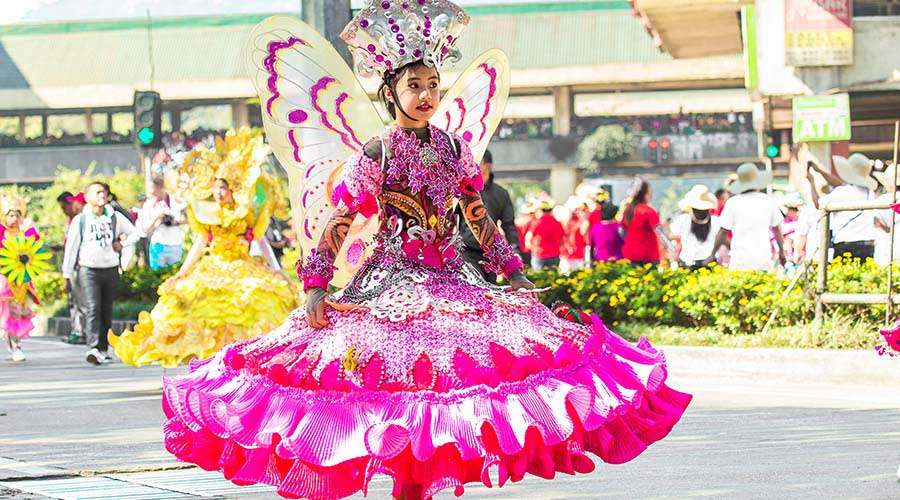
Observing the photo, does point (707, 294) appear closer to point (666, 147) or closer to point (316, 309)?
point (316, 309)

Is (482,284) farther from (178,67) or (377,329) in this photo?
(178,67)

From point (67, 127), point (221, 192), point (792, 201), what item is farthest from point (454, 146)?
point (67, 127)

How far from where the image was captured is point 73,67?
2940 inches

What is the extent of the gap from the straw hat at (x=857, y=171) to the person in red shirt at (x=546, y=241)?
9.24 m

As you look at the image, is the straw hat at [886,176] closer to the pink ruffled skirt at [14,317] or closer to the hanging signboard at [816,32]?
the pink ruffled skirt at [14,317]

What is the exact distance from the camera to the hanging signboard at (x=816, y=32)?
101 feet

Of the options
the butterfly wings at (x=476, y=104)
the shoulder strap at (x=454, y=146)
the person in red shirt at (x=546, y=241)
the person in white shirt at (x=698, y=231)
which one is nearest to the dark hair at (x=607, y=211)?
the person in white shirt at (x=698, y=231)

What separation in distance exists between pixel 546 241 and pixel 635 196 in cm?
645

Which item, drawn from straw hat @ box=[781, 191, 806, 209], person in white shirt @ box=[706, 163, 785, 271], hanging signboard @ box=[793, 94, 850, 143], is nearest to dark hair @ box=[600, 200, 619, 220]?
straw hat @ box=[781, 191, 806, 209]

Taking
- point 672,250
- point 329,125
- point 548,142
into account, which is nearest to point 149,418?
point 329,125

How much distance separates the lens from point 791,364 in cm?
1339

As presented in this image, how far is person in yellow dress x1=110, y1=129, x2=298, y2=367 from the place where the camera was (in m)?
12.7

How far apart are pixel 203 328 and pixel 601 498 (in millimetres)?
5766

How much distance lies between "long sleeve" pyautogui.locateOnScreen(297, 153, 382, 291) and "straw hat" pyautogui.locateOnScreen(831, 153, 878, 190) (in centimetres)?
965
